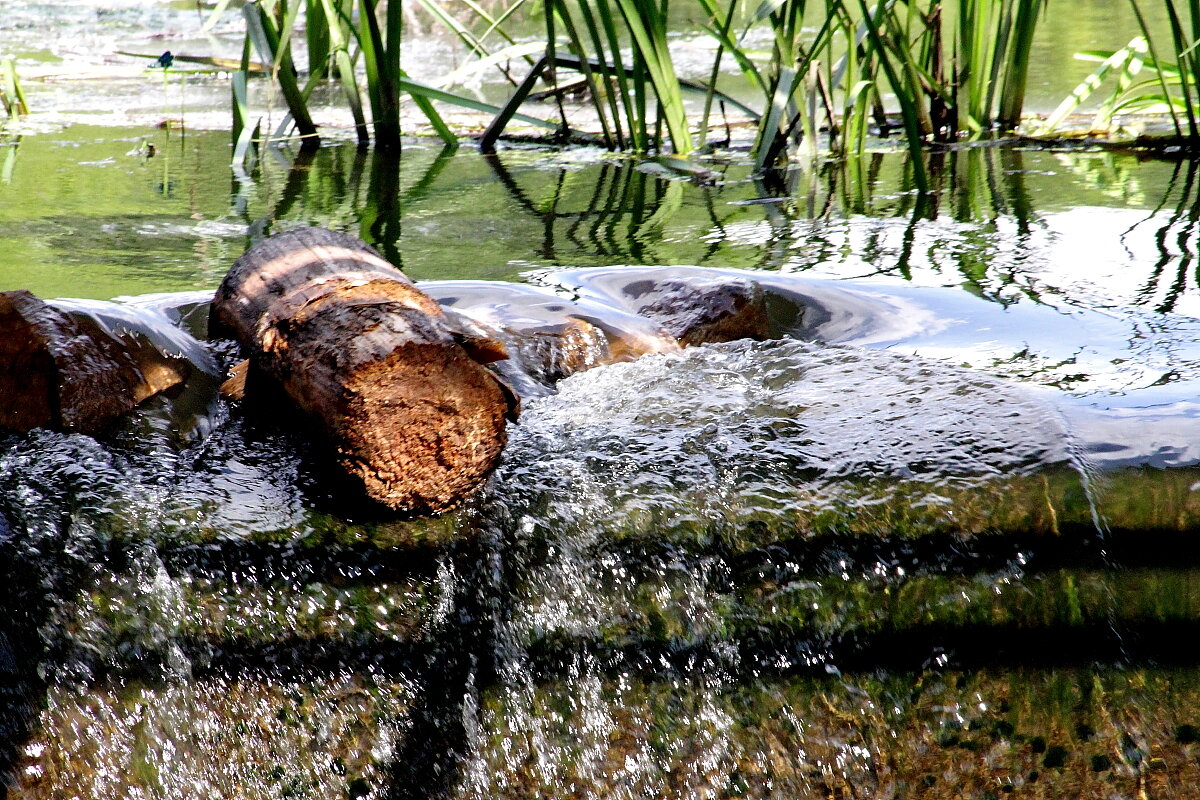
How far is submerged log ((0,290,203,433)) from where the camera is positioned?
73.7 inches

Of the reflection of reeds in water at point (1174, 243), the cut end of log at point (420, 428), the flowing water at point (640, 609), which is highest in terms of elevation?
Answer: the reflection of reeds in water at point (1174, 243)

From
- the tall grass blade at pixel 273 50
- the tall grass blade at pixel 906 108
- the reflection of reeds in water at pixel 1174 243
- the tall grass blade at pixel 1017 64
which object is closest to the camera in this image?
the reflection of reeds in water at pixel 1174 243

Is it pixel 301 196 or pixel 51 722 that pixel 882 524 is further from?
pixel 301 196

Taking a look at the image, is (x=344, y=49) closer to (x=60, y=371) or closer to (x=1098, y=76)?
(x=60, y=371)

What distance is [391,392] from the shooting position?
1675 millimetres

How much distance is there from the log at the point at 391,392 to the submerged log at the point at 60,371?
10.8 inches

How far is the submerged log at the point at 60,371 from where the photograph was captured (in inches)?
73.7

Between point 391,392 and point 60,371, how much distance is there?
65 cm

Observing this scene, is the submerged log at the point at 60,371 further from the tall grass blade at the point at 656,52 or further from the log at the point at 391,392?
the tall grass blade at the point at 656,52

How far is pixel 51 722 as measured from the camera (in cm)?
158

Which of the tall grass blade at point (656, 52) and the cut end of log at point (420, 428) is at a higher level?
the tall grass blade at point (656, 52)

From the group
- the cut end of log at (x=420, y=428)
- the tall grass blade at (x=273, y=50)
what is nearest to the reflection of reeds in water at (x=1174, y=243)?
the cut end of log at (x=420, y=428)

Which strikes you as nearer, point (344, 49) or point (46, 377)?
point (46, 377)

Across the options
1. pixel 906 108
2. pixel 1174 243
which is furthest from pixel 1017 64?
pixel 1174 243
